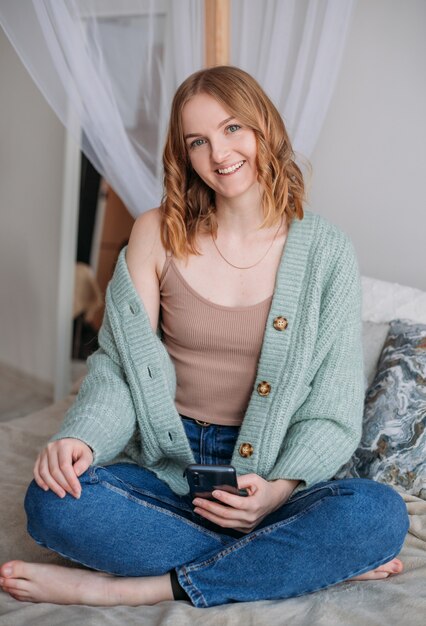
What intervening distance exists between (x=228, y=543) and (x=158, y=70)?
137 cm

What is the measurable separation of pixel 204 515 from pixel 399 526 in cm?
36

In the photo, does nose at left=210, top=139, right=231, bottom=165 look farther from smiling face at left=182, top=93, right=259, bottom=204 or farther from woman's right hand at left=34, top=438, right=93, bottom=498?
woman's right hand at left=34, top=438, right=93, bottom=498

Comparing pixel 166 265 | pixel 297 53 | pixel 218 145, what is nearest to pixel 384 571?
pixel 166 265

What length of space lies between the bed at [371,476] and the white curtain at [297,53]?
Result: 20.5 inches

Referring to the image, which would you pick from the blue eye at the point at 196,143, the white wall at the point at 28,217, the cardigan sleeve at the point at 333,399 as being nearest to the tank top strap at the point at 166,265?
the blue eye at the point at 196,143

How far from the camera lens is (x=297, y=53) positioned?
2240 mm

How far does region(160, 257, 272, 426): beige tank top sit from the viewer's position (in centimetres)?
171

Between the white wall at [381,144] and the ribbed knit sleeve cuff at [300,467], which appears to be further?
the white wall at [381,144]

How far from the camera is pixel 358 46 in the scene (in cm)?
234

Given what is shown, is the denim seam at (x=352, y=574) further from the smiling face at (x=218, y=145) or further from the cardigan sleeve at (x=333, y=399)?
the smiling face at (x=218, y=145)

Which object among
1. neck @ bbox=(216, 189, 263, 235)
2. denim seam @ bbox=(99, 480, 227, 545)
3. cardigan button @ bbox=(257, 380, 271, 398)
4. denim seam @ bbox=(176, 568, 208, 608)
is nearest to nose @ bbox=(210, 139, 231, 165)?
neck @ bbox=(216, 189, 263, 235)

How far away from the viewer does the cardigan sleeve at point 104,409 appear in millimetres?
1554

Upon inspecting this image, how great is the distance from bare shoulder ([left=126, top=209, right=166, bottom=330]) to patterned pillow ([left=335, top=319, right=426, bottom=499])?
561 mm

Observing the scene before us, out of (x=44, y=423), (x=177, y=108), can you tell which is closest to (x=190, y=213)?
(x=177, y=108)
